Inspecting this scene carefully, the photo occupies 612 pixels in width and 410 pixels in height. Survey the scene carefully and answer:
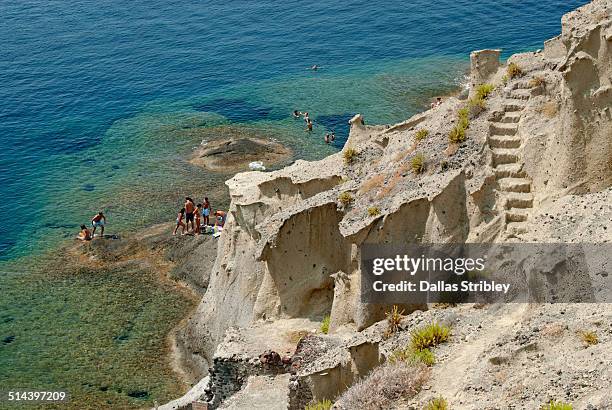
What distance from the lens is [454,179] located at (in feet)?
93.5

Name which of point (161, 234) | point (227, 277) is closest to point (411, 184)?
point (227, 277)

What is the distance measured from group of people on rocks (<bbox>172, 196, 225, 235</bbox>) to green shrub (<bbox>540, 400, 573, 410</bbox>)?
120 feet

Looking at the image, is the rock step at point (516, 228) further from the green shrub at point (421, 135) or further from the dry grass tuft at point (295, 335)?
the dry grass tuft at point (295, 335)

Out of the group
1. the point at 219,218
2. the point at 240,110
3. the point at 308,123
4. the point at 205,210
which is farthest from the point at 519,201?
the point at 240,110

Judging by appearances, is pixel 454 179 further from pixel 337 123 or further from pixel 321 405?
pixel 337 123

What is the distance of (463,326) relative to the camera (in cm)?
2430

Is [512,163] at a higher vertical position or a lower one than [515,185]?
higher

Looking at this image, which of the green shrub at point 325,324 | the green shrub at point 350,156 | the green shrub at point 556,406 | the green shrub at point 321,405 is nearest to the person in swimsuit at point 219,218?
the green shrub at point 350,156

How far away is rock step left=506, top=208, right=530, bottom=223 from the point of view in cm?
2791

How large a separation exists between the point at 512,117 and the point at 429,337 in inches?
395

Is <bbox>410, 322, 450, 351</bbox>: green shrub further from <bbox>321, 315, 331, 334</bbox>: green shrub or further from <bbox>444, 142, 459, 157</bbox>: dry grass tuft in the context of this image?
<bbox>321, 315, 331, 334</bbox>: green shrub

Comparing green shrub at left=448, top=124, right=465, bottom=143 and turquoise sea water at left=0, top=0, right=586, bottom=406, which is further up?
green shrub at left=448, top=124, right=465, bottom=143

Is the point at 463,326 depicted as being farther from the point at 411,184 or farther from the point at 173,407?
the point at 173,407

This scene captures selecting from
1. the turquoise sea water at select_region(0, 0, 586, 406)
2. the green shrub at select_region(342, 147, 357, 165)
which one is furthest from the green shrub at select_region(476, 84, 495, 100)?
the turquoise sea water at select_region(0, 0, 586, 406)
